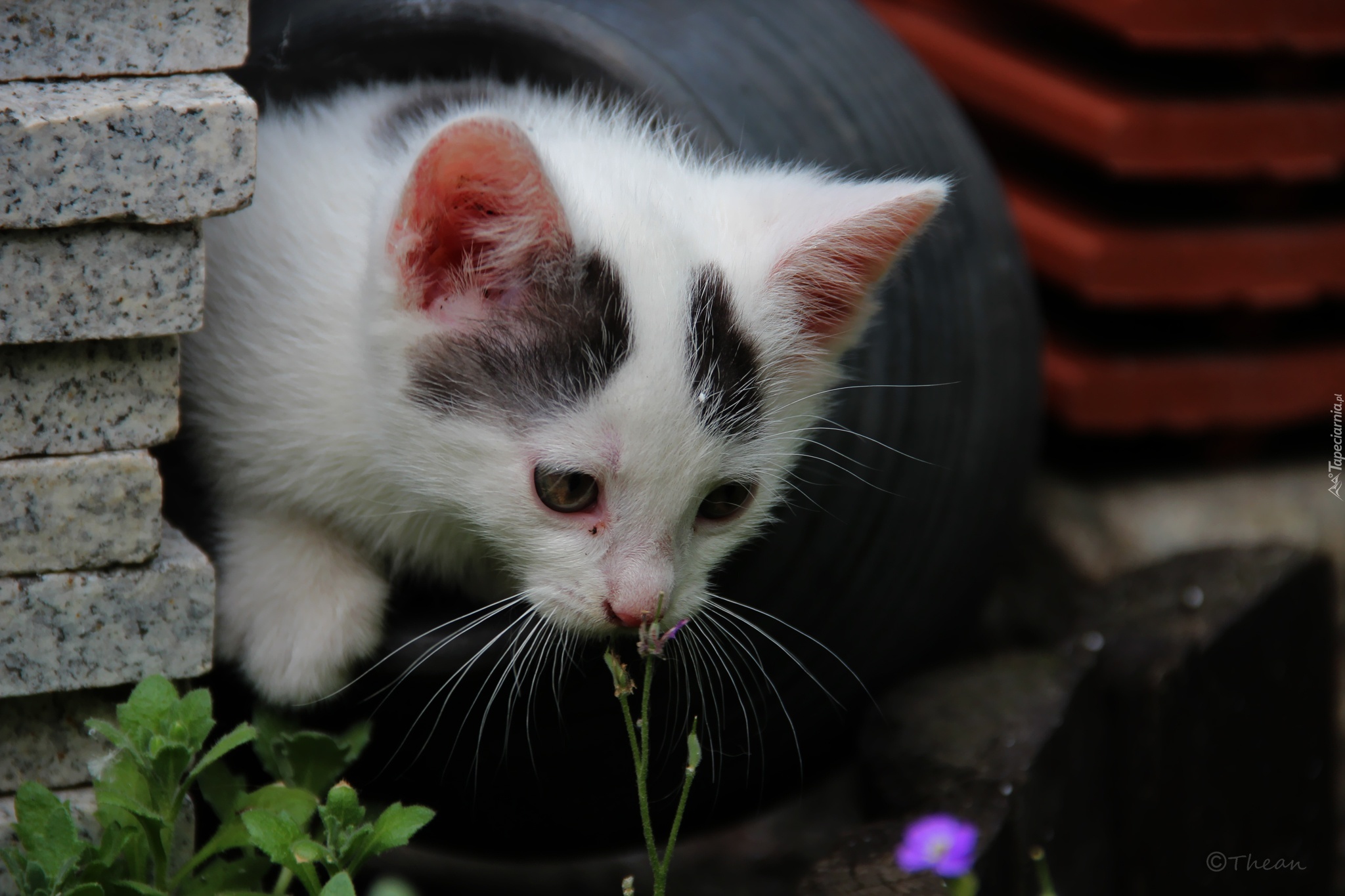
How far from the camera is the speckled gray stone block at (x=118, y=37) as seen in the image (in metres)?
1.37

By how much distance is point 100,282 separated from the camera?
4.66ft

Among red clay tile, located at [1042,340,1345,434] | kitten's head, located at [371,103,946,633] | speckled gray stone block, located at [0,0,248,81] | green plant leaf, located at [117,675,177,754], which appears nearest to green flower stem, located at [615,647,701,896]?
kitten's head, located at [371,103,946,633]

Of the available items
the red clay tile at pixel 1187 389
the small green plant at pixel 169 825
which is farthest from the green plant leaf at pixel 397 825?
the red clay tile at pixel 1187 389

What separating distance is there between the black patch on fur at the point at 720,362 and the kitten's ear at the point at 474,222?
0.60ft

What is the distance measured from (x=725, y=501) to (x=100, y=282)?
0.78 m

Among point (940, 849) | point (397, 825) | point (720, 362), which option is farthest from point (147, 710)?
point (940, 849)

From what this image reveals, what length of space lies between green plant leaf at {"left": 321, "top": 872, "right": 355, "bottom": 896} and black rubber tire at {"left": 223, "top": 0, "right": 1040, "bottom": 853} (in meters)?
0.55

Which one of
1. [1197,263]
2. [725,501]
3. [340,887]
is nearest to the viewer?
[340,887]

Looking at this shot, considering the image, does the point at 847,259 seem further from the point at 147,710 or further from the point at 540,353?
the point at 147,710

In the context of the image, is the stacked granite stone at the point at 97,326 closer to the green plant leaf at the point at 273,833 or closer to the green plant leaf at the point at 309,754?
the green plant leaf at the point at 309,754

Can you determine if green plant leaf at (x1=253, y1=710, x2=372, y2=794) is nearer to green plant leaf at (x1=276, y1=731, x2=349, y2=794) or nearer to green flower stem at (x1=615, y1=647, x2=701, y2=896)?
green plant leaf at (x1=276, y1=731, x2=349, y2=794)

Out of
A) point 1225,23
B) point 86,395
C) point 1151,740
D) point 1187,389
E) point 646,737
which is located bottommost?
point 1151,740

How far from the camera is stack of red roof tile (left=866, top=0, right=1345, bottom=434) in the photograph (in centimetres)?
290

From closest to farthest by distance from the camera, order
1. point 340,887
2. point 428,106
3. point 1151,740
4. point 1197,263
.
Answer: point 340,887 < point 428,106 < point 1151,740 < point 1197,263
